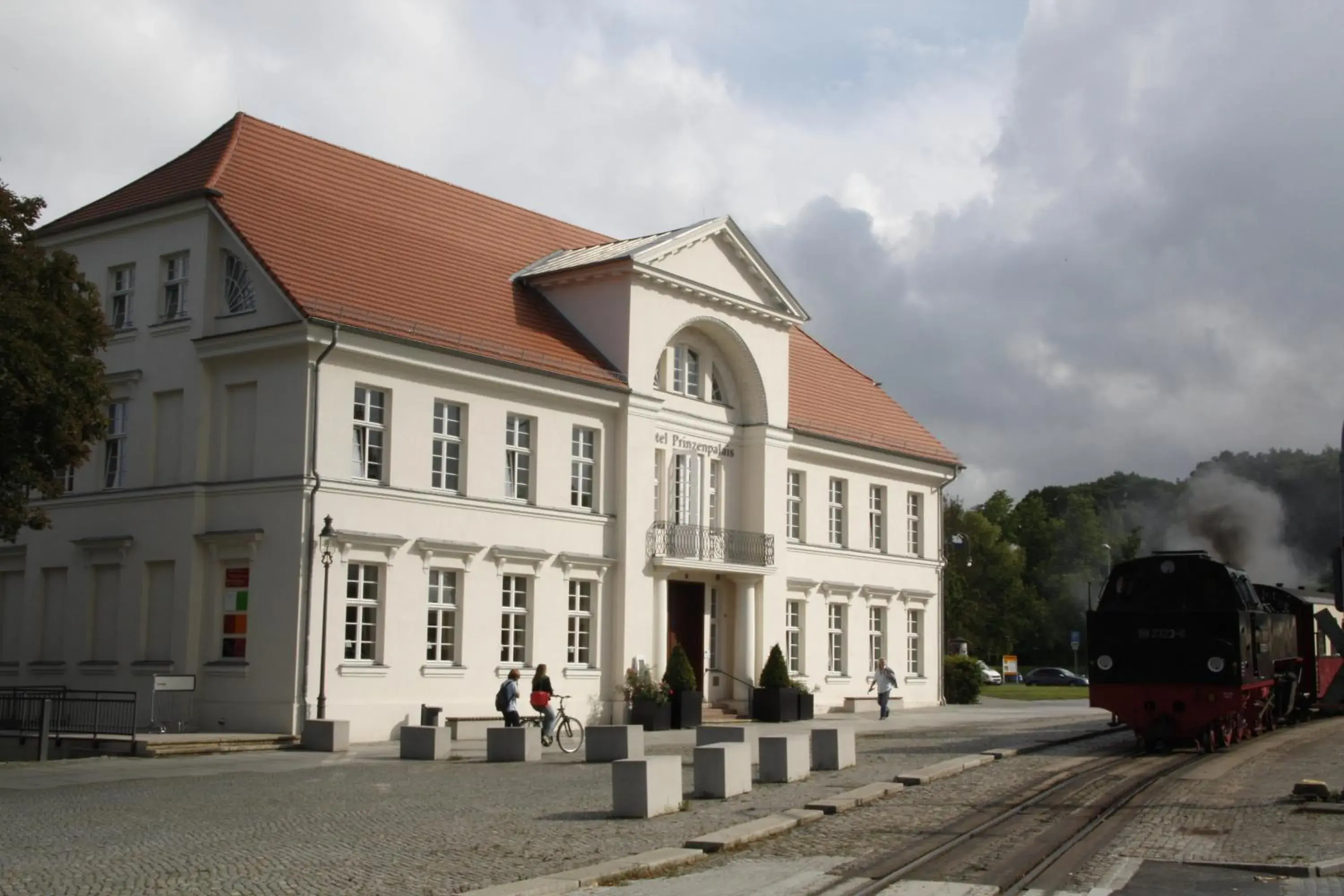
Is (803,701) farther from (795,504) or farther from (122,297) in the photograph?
(122,297)

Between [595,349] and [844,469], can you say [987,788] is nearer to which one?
[595,349]

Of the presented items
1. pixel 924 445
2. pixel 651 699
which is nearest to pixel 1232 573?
pixel 651 699

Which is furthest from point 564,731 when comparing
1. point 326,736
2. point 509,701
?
point 326,736

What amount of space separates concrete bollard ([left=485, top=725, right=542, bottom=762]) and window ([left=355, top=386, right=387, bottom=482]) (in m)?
6.81

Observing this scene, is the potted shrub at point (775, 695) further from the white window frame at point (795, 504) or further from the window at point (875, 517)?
the window at point (875, 517)

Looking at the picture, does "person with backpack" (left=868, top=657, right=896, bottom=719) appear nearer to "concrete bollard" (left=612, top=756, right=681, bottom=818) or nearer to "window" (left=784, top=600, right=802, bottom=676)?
"window" (left=784, top=600, right=802, bottom=676)

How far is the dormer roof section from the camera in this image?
3369 cm

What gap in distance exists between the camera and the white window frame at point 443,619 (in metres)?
28.7

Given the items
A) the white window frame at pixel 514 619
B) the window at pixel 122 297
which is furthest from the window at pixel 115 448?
the white window frame at pixel 514 619

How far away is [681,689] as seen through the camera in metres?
32.3

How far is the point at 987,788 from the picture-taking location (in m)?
17.8

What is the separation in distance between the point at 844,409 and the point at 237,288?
765 inches

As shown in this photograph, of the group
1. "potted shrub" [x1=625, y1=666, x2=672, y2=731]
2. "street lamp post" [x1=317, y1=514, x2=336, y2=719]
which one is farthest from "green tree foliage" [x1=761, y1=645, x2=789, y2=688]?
"street lamp post" [x1=317, y1=514, x2=336, y2=719]

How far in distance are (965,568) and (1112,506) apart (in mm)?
13810
